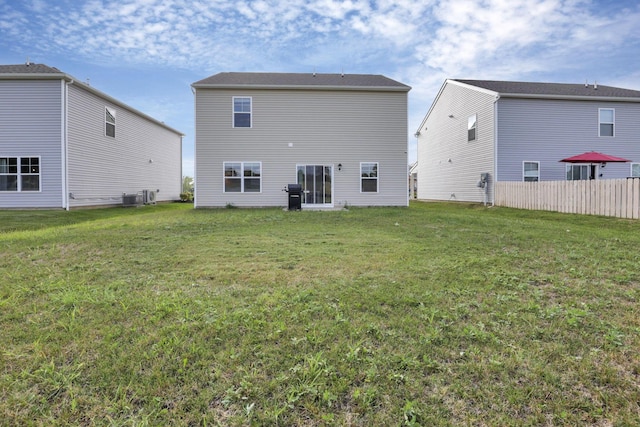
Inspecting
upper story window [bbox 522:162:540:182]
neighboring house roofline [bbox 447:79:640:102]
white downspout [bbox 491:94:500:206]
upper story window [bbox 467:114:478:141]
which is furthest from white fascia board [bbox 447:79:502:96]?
upper story window [bbox 522:162:540:182]

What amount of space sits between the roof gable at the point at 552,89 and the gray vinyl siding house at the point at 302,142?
5.85 meters

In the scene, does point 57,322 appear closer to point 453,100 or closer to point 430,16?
point 430,16

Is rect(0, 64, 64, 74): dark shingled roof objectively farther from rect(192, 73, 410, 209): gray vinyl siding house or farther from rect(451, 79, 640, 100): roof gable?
rect(451, 79, 640, 100): roof gable

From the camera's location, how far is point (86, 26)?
43.5 ft

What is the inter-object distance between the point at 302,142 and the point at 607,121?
15798 mm

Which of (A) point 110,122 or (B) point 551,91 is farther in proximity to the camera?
(B) point 551,91

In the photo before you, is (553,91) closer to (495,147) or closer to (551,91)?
(551,91)

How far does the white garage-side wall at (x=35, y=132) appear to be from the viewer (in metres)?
13.8

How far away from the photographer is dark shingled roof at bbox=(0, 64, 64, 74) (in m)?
13.6

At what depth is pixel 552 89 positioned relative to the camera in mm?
17938

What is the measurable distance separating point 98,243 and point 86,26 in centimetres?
1186

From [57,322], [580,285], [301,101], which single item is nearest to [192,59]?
[301,101]

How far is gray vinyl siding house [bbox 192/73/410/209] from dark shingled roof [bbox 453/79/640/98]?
596 centimetres

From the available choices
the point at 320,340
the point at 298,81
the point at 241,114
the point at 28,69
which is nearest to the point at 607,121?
the point at 298,81
